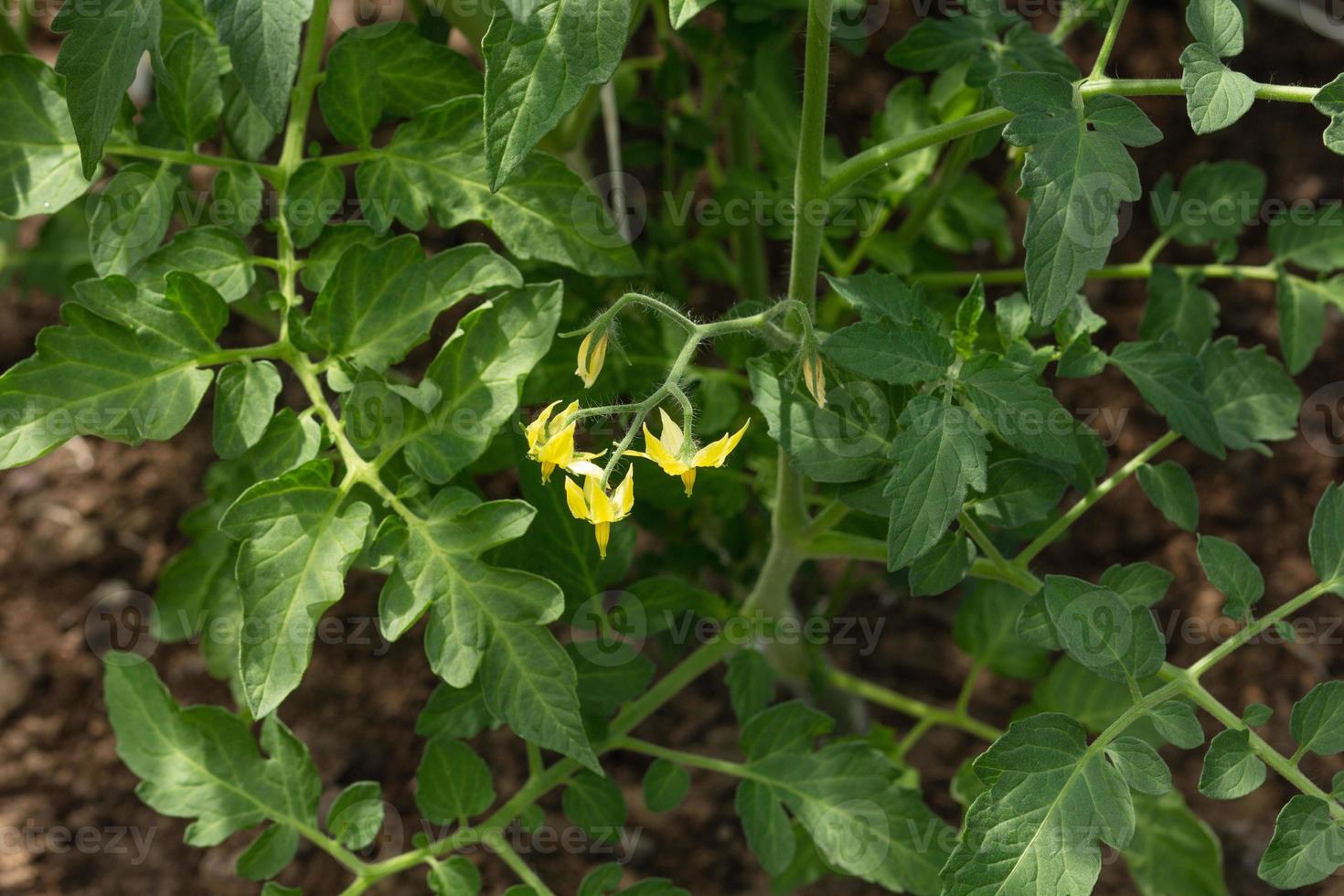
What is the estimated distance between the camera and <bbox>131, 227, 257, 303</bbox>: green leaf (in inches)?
49.0

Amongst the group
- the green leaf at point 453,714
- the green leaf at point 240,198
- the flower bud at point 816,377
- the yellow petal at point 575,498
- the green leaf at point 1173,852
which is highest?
the green leaf at point 240,198

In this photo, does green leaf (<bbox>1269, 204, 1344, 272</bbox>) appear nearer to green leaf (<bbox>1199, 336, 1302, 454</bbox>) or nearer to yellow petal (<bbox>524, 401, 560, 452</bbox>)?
green leaf (<bbox>1199, 336, 1302, 454</bbox>)

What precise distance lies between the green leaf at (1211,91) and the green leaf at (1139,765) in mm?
546

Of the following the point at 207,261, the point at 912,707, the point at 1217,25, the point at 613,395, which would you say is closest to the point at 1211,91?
the point at 1217,25

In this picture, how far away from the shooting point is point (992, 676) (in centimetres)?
218

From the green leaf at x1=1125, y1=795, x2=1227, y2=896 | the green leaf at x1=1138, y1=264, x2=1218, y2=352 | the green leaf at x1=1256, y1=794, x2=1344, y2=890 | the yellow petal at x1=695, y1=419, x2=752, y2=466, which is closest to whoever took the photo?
the yellow petal at x1=695, y1=419, x2=752, y2=466

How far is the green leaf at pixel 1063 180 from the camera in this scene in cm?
92

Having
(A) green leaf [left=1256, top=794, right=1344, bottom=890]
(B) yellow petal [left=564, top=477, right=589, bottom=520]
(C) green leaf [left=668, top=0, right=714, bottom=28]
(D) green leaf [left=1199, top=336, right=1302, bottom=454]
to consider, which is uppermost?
(C) green leaf [left=668, top=0, right=714, bottom=28]

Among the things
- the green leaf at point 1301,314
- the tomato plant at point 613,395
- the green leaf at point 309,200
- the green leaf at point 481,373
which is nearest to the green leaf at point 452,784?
the tomato plant at point 613,395

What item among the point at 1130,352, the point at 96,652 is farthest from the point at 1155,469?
the point at 96,652

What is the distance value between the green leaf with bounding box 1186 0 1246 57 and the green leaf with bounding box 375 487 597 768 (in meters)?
0.73

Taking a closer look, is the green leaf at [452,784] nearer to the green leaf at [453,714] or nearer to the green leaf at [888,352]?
the green leaf at [453,714]

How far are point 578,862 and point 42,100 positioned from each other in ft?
4.57

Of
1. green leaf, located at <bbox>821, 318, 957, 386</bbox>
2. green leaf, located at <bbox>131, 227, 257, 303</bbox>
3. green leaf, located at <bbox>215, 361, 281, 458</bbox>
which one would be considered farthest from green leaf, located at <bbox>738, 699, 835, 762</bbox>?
green leaf, located at <bbox>131, 227, 257, 303</bbox>
